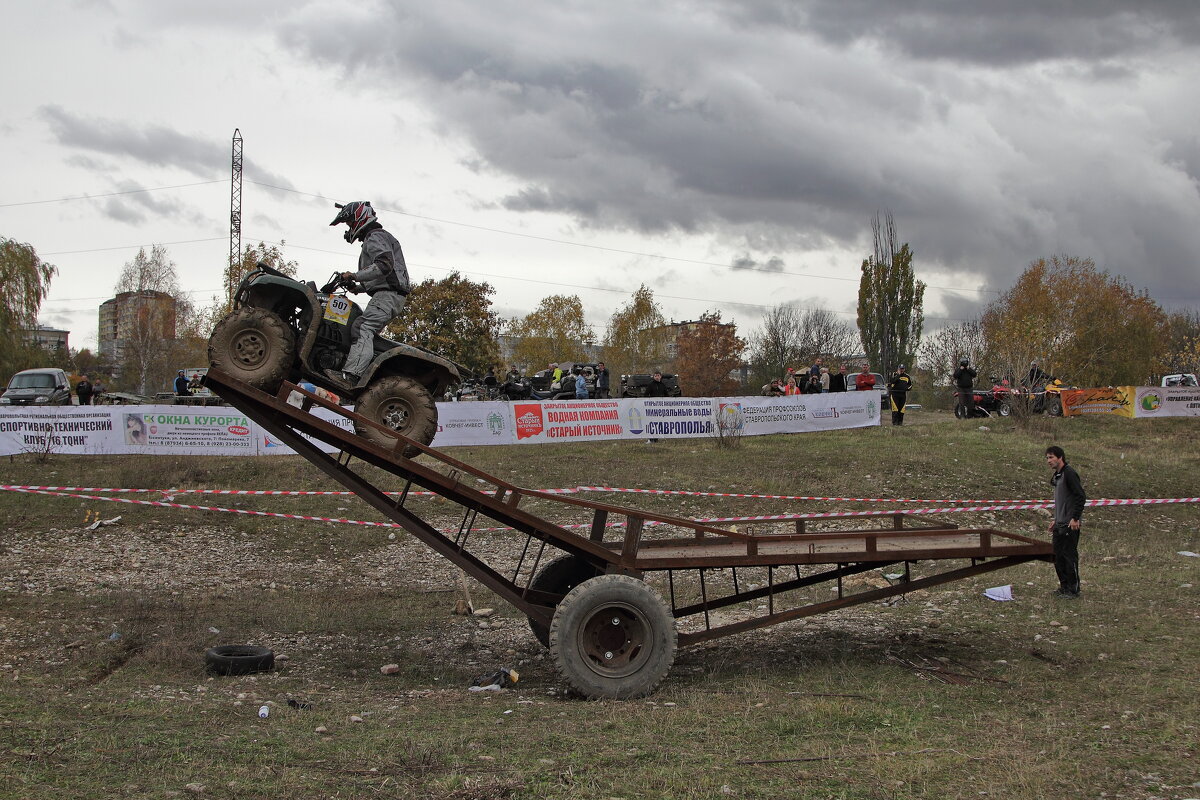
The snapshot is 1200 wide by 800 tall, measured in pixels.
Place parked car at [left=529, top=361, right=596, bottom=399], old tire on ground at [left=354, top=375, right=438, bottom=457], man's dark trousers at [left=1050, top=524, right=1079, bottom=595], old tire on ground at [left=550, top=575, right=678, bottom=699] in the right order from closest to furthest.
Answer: old tire on ground at [left=550, top=575, right=678, bottom=699] → old tire on ground at [left=354, top=375, right=438, bottom=457] → man's dark trousers at [left=1050, top=524, right=1079, bottom=595] → parked car at [left=529, top=361, right=596, bottom=399]

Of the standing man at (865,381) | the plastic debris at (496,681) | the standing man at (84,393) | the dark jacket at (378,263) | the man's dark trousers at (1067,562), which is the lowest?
the plastic debris at (496,681)

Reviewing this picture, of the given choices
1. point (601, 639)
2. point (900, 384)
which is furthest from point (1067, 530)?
point (900, 384)

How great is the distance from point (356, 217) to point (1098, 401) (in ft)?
85.6

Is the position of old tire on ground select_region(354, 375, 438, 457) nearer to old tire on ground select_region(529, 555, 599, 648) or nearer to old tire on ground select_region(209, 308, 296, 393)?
old tire on ground select_region(209, 308, 296, 393)

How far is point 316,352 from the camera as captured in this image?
24.4 feet

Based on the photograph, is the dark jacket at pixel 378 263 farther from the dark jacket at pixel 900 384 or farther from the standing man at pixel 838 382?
the standing man at pixel 838 382

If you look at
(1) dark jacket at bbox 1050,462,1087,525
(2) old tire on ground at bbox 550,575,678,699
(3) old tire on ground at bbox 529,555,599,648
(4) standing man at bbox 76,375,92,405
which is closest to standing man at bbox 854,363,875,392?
(1) dark jacket at bbox 1050,462,1087,525

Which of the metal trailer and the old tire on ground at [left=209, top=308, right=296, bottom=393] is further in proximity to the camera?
the old tire on ground at [left=209, top=308, right=296, bottom=393]

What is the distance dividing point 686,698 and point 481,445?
45.8 feet

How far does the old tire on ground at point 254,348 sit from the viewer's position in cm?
709

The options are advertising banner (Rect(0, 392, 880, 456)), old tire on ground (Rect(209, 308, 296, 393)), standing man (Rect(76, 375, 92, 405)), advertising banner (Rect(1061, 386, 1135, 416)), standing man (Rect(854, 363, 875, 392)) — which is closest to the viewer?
old tire on ground (Rect(209, 308, 296, 393))

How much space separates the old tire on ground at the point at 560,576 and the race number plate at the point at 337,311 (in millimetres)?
2778

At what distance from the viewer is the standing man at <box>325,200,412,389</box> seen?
7.40 meters

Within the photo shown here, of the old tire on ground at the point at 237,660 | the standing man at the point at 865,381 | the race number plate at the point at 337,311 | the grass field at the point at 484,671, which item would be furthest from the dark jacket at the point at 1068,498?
the standing man at the point at 865,381
